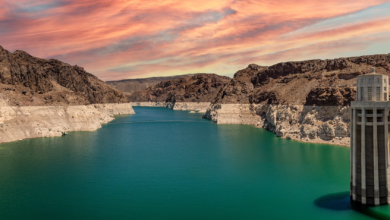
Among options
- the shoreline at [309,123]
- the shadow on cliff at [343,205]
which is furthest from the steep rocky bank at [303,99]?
the shadow on cliff at [343,205]

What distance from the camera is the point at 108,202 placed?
1252 inches

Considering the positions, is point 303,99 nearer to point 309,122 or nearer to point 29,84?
point 309,122

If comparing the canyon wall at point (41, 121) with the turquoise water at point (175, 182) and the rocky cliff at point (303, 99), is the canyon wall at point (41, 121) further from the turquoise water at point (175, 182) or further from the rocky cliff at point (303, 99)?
the rocky cliff at point (303, 99)

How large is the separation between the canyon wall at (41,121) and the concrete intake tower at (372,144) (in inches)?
2726

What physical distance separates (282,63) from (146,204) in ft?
340

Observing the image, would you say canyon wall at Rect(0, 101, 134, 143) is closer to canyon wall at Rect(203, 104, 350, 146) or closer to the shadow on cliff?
canyon wall at Rect(203, 104, 350, 146)

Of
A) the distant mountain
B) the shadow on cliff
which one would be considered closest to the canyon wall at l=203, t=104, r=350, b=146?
the distant mountain

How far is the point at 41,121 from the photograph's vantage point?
82.3m

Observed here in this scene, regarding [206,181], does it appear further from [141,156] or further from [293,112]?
[293,112]

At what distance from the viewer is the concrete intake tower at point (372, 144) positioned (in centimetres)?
2867

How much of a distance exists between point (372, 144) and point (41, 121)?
7916cm

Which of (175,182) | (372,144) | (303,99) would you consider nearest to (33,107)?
(175,182)

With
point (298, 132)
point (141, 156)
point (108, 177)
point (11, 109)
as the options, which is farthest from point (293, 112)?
point (11, 109)

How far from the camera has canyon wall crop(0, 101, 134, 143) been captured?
72.1 m
